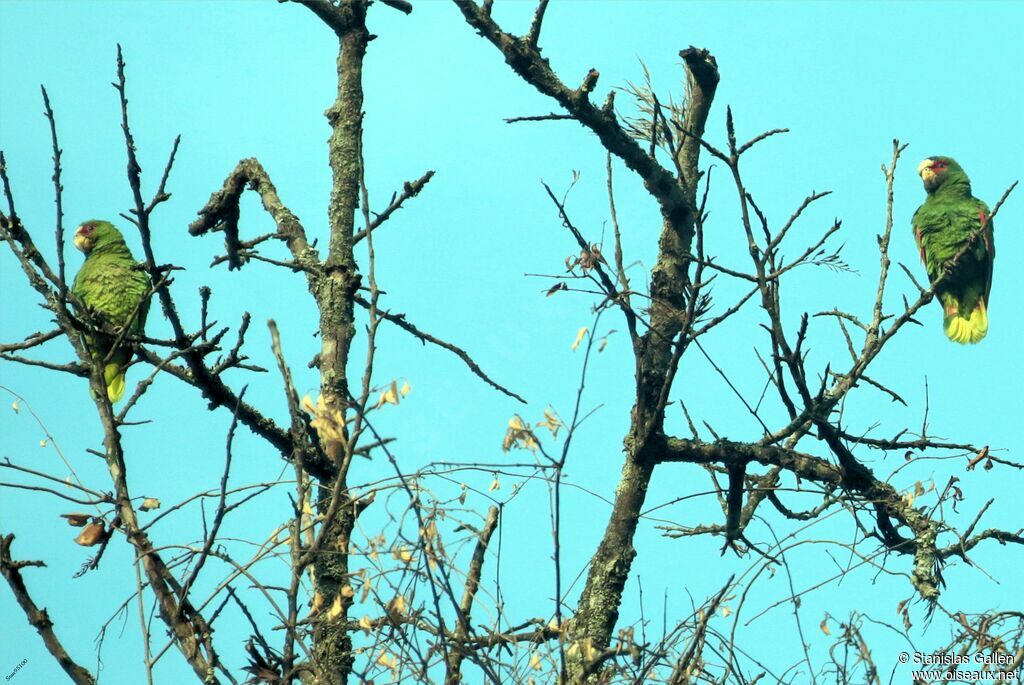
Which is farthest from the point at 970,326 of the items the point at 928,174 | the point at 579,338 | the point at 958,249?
the point at 579,338

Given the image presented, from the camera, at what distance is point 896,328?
364 cm

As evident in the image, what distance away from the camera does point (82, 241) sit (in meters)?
6.66

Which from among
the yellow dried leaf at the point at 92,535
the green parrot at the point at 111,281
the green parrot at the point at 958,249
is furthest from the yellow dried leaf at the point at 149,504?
the green parrot at the point at 958,249

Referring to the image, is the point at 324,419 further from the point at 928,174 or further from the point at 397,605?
the point at 928,174

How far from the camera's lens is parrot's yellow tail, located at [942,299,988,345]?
715 cm

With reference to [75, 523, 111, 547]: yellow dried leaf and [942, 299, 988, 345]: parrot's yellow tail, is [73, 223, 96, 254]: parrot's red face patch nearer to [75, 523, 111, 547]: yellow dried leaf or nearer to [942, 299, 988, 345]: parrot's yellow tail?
[75, 523, 111, 547]: yellow dried leaf

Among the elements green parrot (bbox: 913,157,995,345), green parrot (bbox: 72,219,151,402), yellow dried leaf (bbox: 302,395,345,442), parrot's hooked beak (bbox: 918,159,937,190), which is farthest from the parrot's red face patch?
parrot's hooked beak (bbox: 918,159,937,190)

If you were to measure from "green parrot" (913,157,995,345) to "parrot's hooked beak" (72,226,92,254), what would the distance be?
218 inches

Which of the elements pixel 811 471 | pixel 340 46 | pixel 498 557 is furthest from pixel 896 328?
pixel 340 46

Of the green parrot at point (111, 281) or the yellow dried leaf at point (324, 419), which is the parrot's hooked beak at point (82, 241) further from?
the yellow dried leaf at point (324, 419)

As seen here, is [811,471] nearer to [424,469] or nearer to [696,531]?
[696,531]

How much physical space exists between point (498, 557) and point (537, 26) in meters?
2.45

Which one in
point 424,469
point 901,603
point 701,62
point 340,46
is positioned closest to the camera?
point 424,469

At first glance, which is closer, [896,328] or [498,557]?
[498,557]
